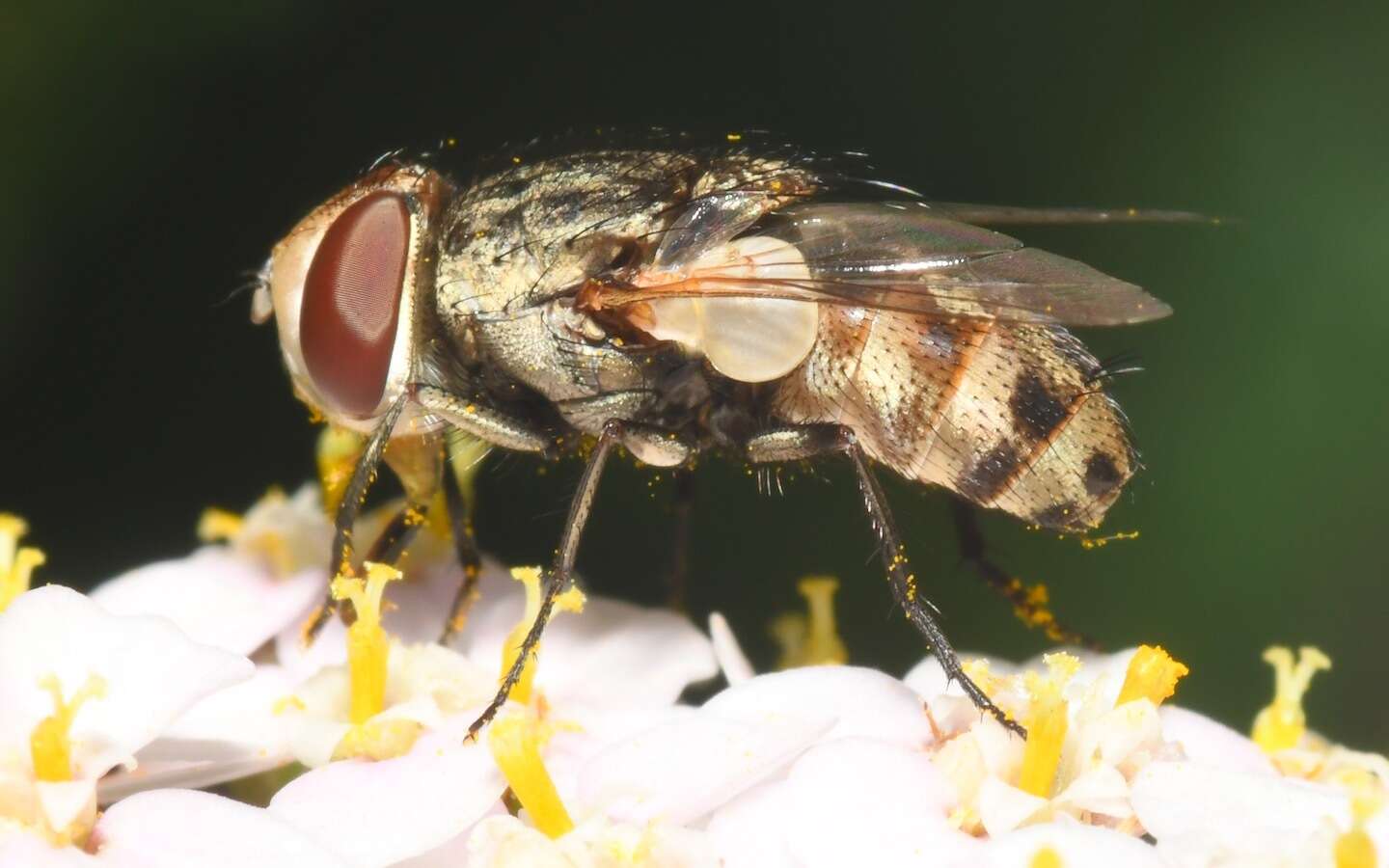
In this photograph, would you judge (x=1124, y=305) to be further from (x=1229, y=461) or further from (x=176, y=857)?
(x=1229, y=461)

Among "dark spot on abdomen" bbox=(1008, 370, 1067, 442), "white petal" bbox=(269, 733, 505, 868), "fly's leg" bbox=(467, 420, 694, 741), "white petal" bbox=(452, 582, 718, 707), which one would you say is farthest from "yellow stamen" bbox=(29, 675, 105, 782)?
"dark spot on abdomen" bbox=(1008, 370, 1067, 442)

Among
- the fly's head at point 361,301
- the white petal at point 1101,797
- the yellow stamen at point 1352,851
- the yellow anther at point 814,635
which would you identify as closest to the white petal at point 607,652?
the yellow anther at point 814,635

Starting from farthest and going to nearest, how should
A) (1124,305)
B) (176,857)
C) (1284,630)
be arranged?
(1284,630), (1124,305), (176,857)

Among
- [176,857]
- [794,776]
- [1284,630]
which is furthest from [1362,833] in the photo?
[1284,630]

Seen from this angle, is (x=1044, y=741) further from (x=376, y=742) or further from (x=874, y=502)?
(x=376, y=742)

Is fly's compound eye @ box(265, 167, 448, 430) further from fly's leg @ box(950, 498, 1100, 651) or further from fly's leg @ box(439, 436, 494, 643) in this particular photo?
fly's leg @ box(950, 498, 1100, 651)

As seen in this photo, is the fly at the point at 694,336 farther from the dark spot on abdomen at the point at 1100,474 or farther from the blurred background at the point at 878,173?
the blurred background at the point at 878,173

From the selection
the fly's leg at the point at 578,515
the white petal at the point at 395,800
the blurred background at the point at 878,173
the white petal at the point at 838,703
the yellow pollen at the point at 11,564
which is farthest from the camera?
the blurred background at the point at 878,173

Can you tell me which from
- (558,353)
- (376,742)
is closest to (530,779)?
(376,742)
